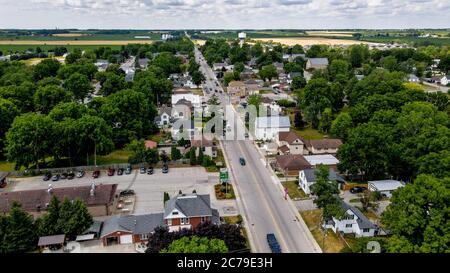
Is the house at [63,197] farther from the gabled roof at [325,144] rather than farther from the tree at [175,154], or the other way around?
the gabled roof at [325,144]

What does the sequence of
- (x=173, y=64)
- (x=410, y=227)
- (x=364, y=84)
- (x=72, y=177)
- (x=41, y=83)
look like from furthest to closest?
(x=173, y=64) < (x=41, y=83) < (x=364, y=84) < (x=72, y=177) < (x=410, y=227)

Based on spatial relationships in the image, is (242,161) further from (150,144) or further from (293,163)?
(150,144)

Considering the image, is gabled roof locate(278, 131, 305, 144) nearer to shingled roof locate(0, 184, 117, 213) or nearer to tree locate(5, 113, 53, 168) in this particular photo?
shingled roof locate(0, 184, 117, 213)

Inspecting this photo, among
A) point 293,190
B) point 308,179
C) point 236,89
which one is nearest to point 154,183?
point 293,190

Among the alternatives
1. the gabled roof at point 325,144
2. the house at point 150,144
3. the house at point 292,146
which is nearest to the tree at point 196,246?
the house at point 292,146

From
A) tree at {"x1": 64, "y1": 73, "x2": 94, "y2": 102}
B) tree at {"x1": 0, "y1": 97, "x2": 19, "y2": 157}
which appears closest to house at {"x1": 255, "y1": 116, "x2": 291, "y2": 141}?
tree at {"x1": 0, "y1": 97, "x2": 19, "y2": 157}

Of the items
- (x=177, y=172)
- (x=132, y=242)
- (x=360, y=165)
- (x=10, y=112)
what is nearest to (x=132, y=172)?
(x=177, y=172)

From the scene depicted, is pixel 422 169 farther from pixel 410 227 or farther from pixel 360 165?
pixel 410 227
